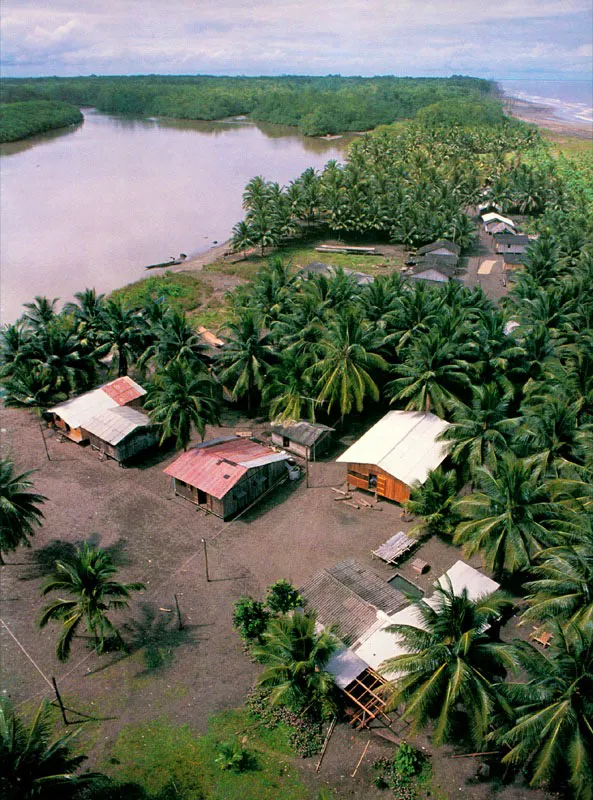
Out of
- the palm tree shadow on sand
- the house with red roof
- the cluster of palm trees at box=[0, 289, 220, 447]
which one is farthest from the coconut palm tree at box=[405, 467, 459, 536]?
the house with red roof

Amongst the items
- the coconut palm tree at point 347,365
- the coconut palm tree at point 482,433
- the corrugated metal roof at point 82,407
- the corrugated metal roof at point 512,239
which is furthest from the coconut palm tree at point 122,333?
the corrugated metal roof at point 512,239

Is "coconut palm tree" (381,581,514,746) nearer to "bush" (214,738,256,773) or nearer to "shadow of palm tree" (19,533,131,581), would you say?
"bush" (214,738,256,773)

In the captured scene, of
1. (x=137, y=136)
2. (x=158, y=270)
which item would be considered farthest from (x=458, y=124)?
(x=158, y=270)

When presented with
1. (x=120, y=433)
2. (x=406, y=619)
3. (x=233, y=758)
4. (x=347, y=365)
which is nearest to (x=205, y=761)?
(x=233, y=758)

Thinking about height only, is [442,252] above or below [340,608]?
above

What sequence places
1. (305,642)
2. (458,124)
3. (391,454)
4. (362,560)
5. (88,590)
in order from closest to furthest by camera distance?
1. (305,642)
2. (88,590)
3. (362,560)
4. (391,454)
5. (458,124)

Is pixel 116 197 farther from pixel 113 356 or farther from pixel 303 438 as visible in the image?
pixel 303 438

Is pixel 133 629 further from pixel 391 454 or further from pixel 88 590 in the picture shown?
pixel 391 454
